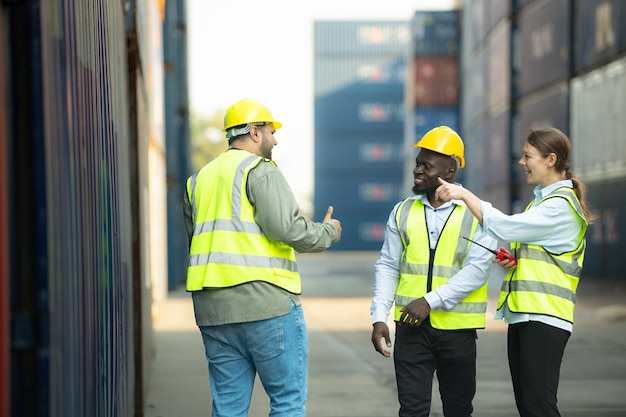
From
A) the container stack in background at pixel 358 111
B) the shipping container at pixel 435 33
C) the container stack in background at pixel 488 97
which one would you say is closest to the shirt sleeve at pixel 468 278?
the container stack in background at pixel 488 97

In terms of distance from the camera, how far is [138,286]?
6281 mm

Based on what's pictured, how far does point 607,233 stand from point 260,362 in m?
18.2

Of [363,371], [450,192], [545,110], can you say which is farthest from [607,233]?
[450,192]

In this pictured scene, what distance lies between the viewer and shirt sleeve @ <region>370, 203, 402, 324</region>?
4.39m

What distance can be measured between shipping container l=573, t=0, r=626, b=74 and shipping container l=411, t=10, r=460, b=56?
17.6m

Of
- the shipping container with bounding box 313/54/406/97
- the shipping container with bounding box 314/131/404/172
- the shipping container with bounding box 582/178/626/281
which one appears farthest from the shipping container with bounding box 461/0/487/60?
the shipping container with bounding box 314/131/404/172

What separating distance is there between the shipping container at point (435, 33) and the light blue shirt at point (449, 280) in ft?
122

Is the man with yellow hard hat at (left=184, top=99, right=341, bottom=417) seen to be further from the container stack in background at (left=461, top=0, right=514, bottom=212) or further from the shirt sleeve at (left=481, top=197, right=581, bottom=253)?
the container stack in background at (left=461, top=0, right=514, bottom=212)

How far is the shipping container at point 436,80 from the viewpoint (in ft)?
134

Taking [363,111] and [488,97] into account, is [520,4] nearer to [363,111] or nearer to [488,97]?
[488,97]

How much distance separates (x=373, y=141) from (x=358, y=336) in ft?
139

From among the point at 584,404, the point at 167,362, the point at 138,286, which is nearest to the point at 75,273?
the point at 138,286

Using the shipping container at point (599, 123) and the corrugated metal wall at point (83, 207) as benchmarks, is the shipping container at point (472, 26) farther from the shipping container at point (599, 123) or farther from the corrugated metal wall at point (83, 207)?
the corrugated metal wall at point (83, 207)

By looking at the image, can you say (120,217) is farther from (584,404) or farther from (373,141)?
(373,141)
